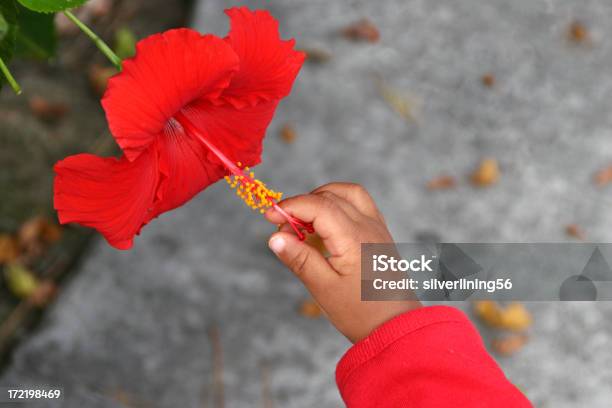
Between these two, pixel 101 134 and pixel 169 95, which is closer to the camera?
pixel 169 95

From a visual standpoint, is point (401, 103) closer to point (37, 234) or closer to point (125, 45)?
point (125, 45)

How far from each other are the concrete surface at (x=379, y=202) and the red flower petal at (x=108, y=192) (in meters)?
1.04

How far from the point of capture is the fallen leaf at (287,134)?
7.15 ft

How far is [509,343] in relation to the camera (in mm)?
2000

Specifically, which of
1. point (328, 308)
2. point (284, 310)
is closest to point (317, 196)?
point (328, 308)

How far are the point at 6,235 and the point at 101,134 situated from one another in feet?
1.30

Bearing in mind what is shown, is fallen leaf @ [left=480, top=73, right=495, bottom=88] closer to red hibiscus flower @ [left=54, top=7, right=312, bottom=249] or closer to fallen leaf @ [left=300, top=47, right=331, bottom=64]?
fallen leaf @ [left=300, top=47, right=331, bottom=64]

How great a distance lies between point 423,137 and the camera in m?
2.22

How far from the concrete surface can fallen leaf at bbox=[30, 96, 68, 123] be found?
430mm

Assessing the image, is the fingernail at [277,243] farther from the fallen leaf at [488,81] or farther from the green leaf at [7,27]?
the fallen leaf at [488,81]

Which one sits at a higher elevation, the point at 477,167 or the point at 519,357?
the point at 477,167

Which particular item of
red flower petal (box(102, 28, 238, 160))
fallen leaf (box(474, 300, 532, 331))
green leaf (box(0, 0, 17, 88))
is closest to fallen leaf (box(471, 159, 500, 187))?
fallen leaf (box(474, 300, 532, 331))

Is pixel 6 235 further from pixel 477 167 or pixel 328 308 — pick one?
pixel 477 167

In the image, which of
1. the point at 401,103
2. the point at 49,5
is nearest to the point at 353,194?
the point at 49,5
